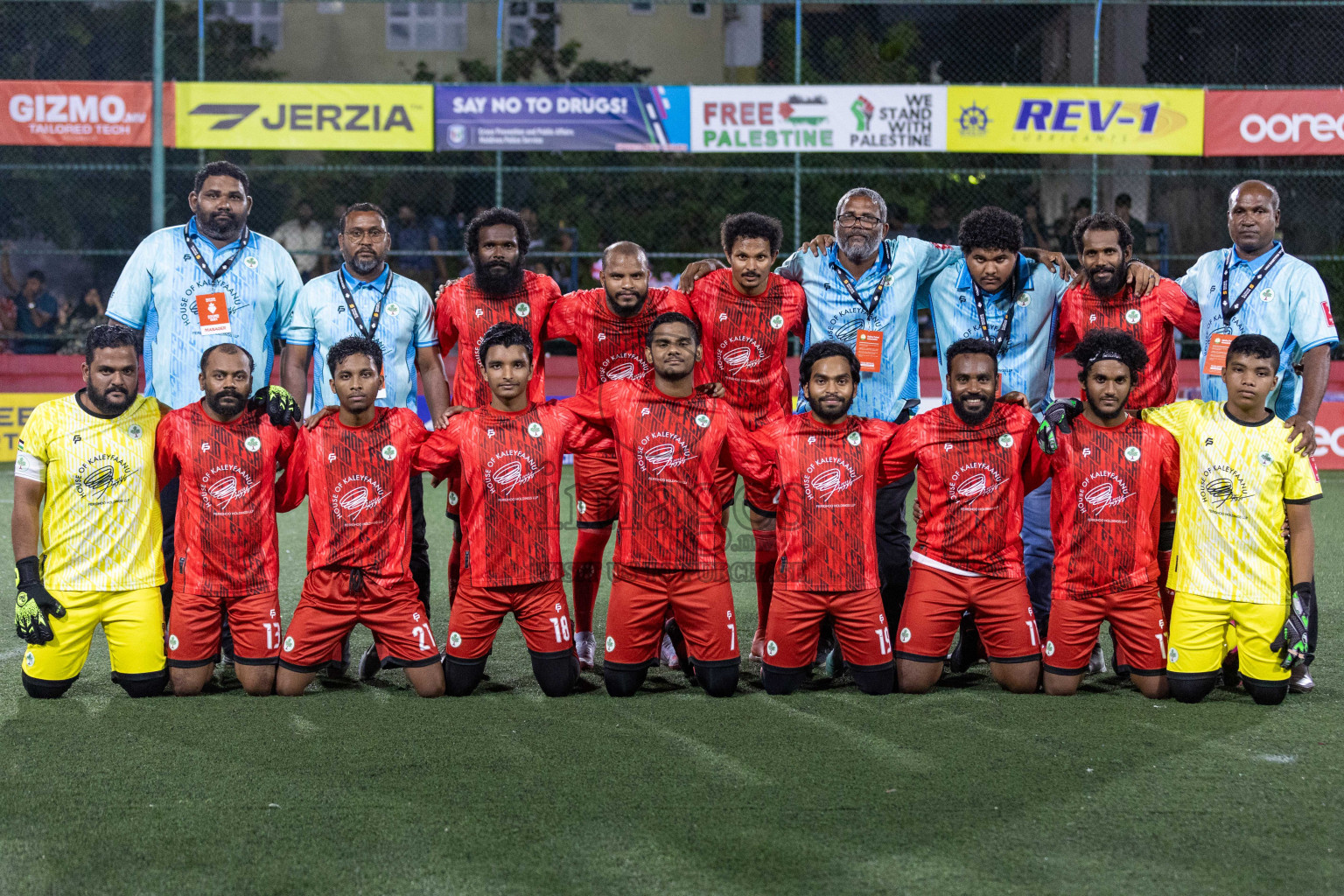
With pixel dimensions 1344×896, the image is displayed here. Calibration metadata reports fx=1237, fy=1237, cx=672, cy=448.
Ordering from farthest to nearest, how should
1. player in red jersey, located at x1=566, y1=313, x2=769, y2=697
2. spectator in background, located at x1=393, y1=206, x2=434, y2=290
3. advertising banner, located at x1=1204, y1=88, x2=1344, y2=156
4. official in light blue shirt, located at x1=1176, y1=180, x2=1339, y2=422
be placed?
1. spectator in background, located at x1=393, y1=206, x2=434, y2=290
2. advertising banner, located at x1=1204, y1=88, x2=1344, y2=156
3. official in light blue shirt, located at x1=1176, y1=180, x2=1339, y2=422
4. player in red jersey, located at x1=566, y1=313, x2=769, y2=697

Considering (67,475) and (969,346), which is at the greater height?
(969,346)

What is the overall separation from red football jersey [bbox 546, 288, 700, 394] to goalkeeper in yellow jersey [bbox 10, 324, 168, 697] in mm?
1793

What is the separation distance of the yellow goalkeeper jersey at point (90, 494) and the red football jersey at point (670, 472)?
6.16 feet

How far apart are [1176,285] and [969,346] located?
4.23 feet

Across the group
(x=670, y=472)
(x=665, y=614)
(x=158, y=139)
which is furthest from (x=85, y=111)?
(x=665, y=614)

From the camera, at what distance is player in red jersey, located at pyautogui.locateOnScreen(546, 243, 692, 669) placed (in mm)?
5332

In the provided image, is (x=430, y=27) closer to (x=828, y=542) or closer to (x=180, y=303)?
(x=180, y=303)

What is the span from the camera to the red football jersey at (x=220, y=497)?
483 cm

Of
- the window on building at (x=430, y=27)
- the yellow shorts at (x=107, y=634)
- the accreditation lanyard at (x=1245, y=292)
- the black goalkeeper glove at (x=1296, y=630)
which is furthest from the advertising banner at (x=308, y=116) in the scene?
the window on building at (x=430, y=27)

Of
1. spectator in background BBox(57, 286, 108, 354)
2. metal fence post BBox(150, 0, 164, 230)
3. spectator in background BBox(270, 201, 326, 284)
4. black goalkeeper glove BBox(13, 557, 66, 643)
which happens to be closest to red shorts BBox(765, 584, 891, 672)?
black goalkeeper glove BBox(13, 557, 66, 643)

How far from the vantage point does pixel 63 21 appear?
1716 centimetres

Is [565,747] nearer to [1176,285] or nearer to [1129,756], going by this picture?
[1129,756]

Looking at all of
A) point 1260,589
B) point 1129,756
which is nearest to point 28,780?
point 1129,756

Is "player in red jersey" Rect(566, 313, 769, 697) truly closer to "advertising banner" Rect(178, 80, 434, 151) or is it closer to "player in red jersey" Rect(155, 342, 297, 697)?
"player in red jersey" Rect(155, 342, 297, 697)
